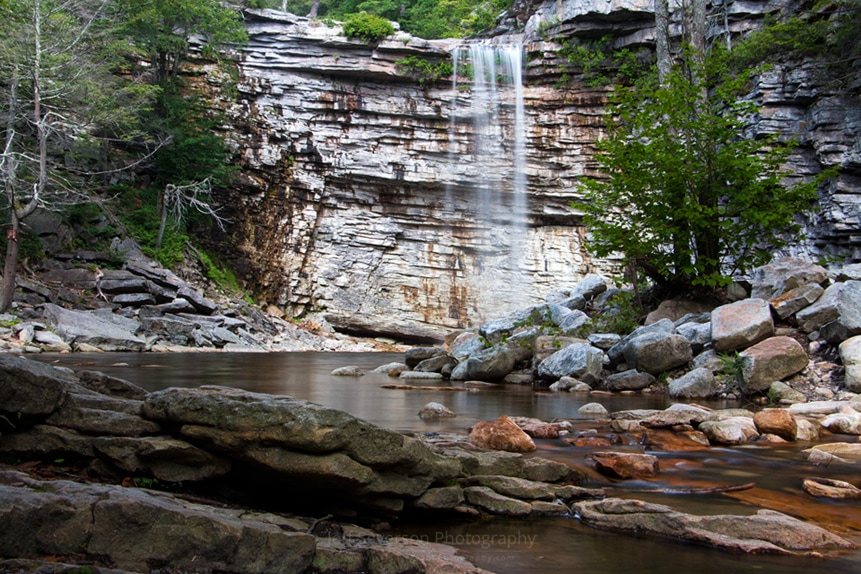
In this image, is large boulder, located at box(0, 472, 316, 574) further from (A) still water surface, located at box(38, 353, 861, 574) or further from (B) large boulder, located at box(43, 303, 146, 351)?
(B) large boulder, located at box(43, 303, 146, 351)

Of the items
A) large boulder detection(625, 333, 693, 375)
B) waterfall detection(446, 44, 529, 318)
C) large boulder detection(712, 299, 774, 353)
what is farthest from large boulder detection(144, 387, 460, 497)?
waterfall detection(446, 44, 529, 318)

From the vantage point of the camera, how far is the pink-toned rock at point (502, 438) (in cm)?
446

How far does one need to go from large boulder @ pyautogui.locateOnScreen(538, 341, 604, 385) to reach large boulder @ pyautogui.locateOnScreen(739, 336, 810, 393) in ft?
7.16

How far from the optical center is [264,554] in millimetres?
2227

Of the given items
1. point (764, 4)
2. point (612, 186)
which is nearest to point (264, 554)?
point (612, 186)

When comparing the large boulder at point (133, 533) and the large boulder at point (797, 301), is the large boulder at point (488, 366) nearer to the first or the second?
the large boulder at point (797, 301)

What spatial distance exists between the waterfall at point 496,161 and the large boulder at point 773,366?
65.9 feet

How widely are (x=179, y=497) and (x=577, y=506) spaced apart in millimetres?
2028

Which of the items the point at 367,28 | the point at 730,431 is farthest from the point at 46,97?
the point at 730,431

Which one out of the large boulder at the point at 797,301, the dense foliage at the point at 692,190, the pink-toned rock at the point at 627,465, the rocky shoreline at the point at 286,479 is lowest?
the pink-toned rock at the point at 627,465

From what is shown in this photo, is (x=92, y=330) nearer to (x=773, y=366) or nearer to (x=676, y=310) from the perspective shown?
(x=676, y=310)

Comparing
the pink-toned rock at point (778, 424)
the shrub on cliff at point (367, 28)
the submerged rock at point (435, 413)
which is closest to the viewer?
the pink-toned rock at point (778, 424)

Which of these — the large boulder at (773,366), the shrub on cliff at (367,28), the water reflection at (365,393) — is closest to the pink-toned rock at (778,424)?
the water reflection at (365,393)

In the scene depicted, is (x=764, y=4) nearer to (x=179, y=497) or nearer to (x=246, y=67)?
(x=246, y=67)
